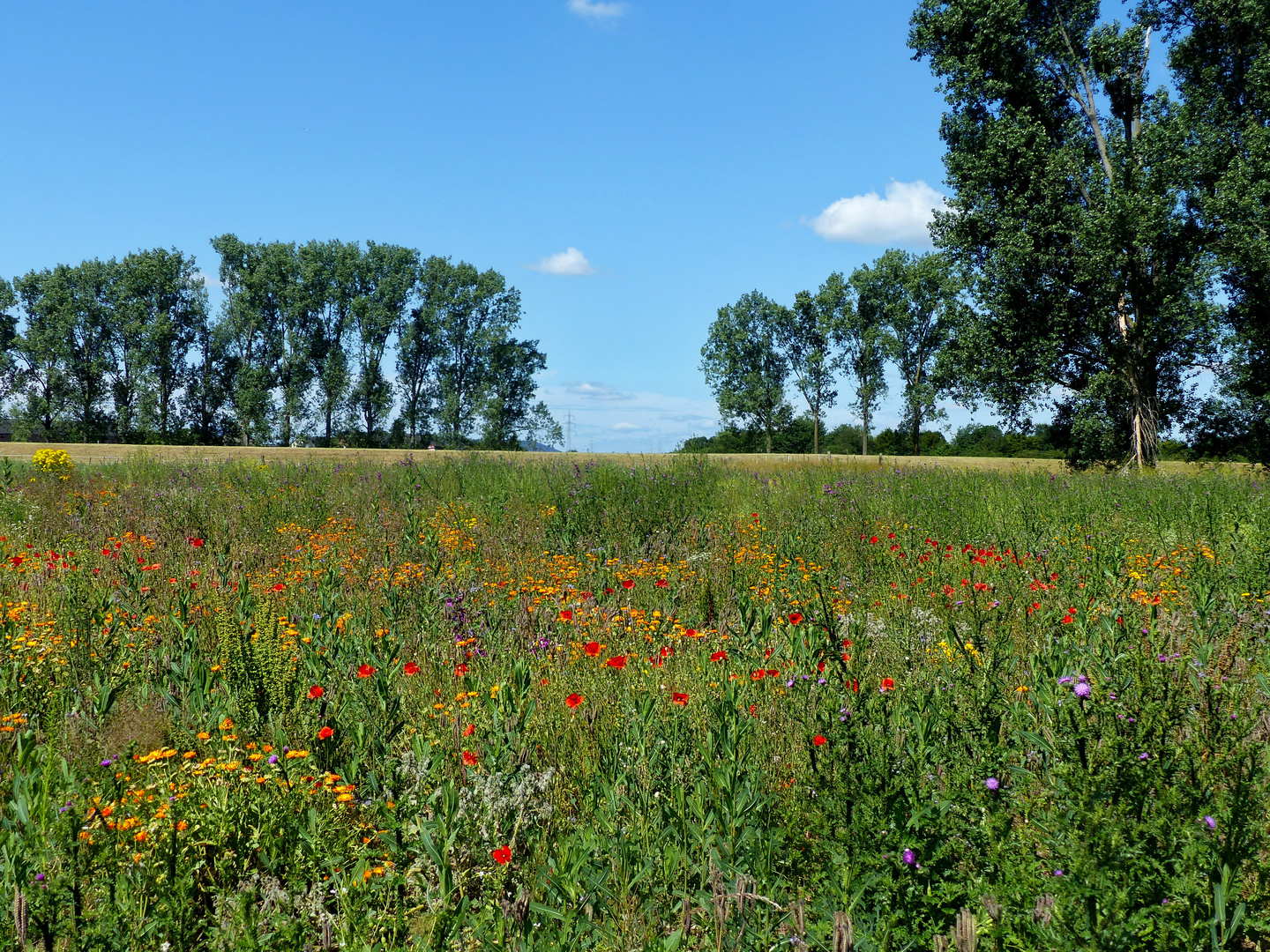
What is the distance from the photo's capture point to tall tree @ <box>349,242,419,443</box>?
4588 centimetres

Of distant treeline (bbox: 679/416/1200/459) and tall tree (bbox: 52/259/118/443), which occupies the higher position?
tall tree (bbox: 52/259/118/443)

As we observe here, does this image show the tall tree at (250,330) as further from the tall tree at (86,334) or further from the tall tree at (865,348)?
the tall tree at (865,348)

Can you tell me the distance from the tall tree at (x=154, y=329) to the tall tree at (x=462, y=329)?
13.8 meters

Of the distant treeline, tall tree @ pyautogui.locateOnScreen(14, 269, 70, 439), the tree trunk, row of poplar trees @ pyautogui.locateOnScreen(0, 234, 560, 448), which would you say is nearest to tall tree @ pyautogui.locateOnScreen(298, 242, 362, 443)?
row of poplar trees @ pyautogui.locateOnScreen(0, 234, 560, 448)

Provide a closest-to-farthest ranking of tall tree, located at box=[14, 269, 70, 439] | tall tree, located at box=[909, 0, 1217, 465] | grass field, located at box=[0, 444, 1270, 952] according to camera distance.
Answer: grass field, located at box=[0, 444, 1270, 952], tall tree, located at box=[909, 0, 1217, 465], tall tree, located at box=[14, 269, 70, 439]

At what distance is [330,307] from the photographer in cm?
4597

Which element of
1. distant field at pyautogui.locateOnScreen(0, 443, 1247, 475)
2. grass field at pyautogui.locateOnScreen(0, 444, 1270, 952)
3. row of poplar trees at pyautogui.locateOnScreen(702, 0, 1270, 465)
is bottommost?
grass field at pyautogui.locateOnScreen(0, 444, 1270, 952)

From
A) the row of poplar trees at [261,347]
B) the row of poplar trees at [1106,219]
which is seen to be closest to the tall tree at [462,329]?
the row of poplar trees at [261,347]

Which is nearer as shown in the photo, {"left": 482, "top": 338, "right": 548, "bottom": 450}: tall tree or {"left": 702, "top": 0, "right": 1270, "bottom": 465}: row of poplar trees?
{"left": 702, "top": 0, "right": 1270, "bottom": 465}: row of poplar trees

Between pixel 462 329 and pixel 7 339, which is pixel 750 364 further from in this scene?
pixel 7 339

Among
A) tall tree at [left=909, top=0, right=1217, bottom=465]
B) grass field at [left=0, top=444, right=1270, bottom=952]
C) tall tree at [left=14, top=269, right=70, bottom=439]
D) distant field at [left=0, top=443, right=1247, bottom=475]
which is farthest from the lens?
tall tree at [left=14, top=269, right=70, bottom=439]

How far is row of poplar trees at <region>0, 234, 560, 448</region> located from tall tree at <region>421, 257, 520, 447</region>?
0.08 m

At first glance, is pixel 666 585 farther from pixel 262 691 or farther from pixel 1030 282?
pixel 1030 282

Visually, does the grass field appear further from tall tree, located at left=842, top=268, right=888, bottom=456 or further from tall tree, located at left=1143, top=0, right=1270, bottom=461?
tall tree, located at left=842, top=268, right=888, bottom=456
